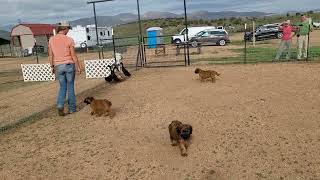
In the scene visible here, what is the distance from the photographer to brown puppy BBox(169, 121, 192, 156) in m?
5.38

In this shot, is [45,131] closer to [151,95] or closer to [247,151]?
[151,95]

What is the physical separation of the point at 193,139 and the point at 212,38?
2642 cm

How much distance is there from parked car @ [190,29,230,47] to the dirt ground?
21885 millimetres

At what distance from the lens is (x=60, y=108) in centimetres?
805

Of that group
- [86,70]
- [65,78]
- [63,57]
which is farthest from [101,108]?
[86,70]

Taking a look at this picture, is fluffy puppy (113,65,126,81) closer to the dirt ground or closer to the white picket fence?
the white picket fence

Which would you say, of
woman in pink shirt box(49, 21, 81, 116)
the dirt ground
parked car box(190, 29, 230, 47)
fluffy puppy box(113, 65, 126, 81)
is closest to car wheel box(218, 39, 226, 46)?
parked car box(190, 29, 230, 47)

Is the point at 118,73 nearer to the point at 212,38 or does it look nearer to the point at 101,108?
the point at 101,108

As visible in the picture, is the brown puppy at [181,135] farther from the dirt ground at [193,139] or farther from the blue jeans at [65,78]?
the blue jeans at [65,78]

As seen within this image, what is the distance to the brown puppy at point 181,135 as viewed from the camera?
5.38 m

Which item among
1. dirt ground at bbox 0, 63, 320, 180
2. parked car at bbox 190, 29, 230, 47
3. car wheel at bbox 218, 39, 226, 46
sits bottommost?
dirt ground at bbox 0, 63, 320, 180

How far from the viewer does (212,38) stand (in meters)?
31.5

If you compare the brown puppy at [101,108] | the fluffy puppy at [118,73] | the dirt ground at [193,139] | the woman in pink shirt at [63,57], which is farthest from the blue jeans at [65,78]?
the fluffy puppy at [118,73]

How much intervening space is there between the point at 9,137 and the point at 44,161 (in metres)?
1.76
